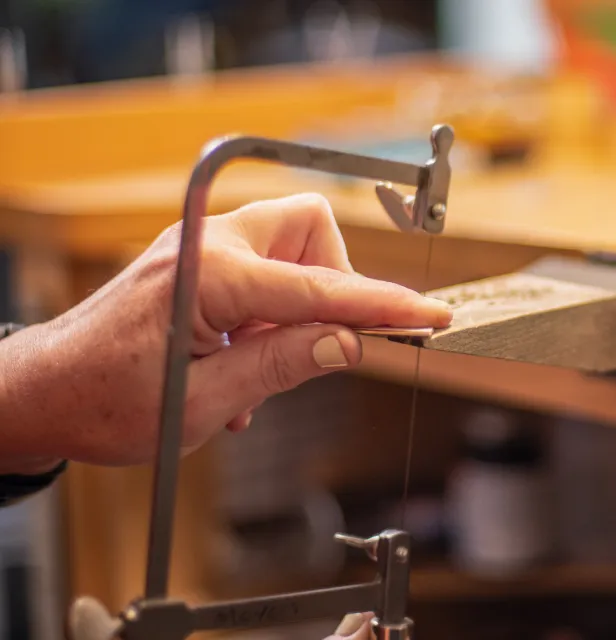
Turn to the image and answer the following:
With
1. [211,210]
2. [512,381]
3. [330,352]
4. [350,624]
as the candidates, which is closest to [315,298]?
[330,352]

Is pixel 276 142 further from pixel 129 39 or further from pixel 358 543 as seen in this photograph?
pixel 129 39

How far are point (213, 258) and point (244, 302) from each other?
2 centimetres

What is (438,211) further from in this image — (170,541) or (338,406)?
(338,406)

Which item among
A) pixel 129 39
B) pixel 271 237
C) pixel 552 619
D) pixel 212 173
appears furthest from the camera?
pixel 129 39

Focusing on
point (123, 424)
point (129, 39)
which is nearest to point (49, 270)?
point (123, 424)

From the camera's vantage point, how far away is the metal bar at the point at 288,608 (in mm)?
328

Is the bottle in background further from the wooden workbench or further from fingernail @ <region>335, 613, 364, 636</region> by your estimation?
fingernail @ <region>335, 613, 364, 636</region>

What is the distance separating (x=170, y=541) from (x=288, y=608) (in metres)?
0.05

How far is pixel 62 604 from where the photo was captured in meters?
1.01

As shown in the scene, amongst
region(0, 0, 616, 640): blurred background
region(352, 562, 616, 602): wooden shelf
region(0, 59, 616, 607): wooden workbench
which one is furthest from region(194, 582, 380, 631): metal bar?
region(352, 562, 616, 602): wooden shelf

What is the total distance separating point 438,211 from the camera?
0.41 meters

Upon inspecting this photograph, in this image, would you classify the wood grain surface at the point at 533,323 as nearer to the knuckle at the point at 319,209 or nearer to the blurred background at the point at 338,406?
the knuckle at the point at 319,209

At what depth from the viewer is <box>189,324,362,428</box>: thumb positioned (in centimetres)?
38

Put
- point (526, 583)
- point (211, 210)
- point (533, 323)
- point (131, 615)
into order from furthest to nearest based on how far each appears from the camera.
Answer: point (526, 583) < point (211, 210) < point (533, 323) < point (131, 615)
